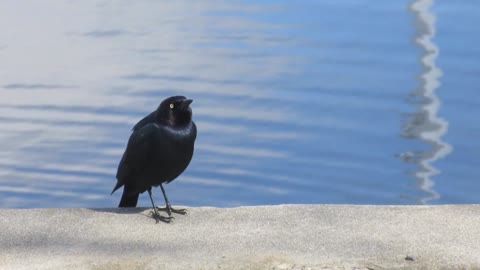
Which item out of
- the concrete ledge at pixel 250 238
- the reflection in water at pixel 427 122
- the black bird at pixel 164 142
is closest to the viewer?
the concrete ledge at pixel 250 238

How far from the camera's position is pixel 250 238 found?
5199 millimetres

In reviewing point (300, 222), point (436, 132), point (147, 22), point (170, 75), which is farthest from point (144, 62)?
point (300, 222)

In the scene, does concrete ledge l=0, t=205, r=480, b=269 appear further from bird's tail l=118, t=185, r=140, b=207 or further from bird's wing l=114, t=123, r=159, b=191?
bird's tail l=118, t=185, r=140, b=207

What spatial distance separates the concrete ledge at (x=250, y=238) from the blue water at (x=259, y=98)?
6.74ft

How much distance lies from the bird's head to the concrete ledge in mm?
392

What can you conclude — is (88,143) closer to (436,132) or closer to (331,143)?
(331,143)

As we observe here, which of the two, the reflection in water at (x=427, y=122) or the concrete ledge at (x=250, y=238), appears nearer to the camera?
the concrete ledge at (x=250, y=238)

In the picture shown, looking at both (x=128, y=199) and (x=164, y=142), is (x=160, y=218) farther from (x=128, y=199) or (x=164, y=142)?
(x=128, y=199)

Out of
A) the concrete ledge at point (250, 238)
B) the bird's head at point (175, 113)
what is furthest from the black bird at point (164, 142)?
the concrete ledge at point (250, 238)

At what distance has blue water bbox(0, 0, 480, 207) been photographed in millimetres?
7902

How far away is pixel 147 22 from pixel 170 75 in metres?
2.55

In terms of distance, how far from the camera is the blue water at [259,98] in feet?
25.9

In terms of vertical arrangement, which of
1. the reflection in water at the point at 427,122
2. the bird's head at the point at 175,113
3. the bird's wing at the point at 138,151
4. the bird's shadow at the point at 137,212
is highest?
the bird's head at the point at 175,113

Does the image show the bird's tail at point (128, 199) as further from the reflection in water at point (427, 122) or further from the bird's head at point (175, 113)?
the reflection in water at point (427, 122)
